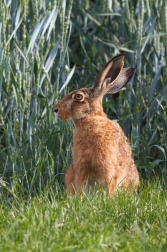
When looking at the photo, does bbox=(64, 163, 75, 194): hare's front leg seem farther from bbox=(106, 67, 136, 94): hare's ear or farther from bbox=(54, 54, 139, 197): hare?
bbox=(106, 67, 136, 94): hare's ear

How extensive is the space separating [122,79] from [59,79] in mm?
1143

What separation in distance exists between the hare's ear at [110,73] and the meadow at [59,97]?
616 mm

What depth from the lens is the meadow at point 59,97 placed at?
164 inches

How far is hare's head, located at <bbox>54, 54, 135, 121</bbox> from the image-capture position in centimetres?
525

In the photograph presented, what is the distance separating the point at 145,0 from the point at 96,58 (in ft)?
3.01

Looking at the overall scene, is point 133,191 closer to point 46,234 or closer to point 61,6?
point 46,234

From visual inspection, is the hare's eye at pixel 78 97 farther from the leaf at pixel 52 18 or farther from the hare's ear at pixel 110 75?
the leaf at pixel 52 18

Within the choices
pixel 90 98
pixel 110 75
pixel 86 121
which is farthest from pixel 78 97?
pixel 110 75

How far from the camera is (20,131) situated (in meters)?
5.95

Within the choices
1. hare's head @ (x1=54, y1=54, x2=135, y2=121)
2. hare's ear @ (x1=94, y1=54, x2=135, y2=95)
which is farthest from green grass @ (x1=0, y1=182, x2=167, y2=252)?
hare's ear @ (x1=94, y1=54, x2=135, y2=95)

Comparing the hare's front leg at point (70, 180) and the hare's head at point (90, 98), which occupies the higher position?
the hare's head at point (90, 98)

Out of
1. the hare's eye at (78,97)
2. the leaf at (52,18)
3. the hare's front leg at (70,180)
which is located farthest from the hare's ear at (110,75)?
the leaf at (52,18)

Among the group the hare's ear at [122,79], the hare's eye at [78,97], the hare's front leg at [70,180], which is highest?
the hare's ear at [122,79]

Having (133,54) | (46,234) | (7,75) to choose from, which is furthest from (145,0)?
(46,234)
